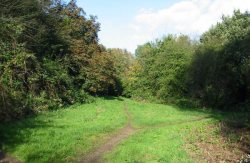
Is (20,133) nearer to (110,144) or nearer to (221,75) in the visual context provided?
(110,144)

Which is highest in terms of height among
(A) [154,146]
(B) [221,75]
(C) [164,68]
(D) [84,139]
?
(C) [164,68]

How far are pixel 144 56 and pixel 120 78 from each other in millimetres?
4469

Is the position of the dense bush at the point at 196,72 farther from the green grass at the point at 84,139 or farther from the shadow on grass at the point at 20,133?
the shadow on grass at the point at 20,133

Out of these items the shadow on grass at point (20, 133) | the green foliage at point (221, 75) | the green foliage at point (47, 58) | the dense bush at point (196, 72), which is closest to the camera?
the shadow on grass at point (20, 133)

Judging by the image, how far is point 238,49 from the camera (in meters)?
35.2

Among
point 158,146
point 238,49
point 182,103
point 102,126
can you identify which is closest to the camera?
point 158,146

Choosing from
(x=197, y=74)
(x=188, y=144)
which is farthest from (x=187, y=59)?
(x=188, y=144)

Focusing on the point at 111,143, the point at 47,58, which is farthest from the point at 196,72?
the point at 111,143

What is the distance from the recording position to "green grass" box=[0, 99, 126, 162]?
1389cm

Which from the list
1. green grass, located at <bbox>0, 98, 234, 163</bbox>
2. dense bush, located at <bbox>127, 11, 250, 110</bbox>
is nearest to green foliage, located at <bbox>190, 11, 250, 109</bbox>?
dense bush, located at <bbox>127, 11, 250, 110</bbox>

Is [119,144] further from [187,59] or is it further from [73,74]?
[187,59]

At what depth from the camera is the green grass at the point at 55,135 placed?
13.9m

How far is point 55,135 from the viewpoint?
16.6 m

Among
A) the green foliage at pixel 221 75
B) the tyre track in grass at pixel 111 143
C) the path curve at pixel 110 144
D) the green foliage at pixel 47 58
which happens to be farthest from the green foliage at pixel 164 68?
the path curve at pixel 110 144
